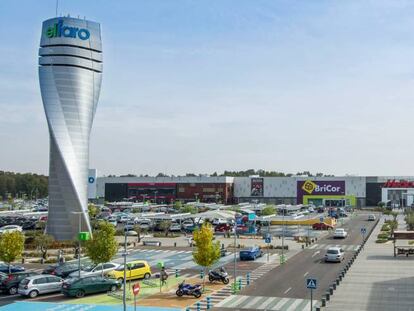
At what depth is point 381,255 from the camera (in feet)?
191

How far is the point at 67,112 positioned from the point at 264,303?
1787 inches

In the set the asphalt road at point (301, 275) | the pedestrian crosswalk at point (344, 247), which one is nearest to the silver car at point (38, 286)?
the asphalt road at point (301, 275)

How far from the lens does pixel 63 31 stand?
74.8 meters

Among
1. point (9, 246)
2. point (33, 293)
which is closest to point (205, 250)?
point (33, 293)

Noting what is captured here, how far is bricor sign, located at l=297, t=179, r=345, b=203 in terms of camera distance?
158500mm

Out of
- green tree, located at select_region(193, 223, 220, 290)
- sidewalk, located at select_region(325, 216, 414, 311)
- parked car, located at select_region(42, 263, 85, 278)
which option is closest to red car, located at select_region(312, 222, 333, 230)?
sidewalk, located at select_region(325, 216, 414, 311)

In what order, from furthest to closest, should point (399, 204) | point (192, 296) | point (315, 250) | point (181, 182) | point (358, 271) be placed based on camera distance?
point (181, 182)
point (399, 204)
point (315, 250)
point (358, 271)
point (192, 296)

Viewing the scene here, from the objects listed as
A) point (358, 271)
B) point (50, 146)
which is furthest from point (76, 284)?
point (50, 146)

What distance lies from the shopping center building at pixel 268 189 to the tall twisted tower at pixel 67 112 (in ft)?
301

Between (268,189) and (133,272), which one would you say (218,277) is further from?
(268,189)

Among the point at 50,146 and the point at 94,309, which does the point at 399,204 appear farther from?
the point at 94,309

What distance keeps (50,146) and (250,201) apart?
99.1m

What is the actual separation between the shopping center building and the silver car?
410 ft

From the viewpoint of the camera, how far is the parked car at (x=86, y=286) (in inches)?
1483
